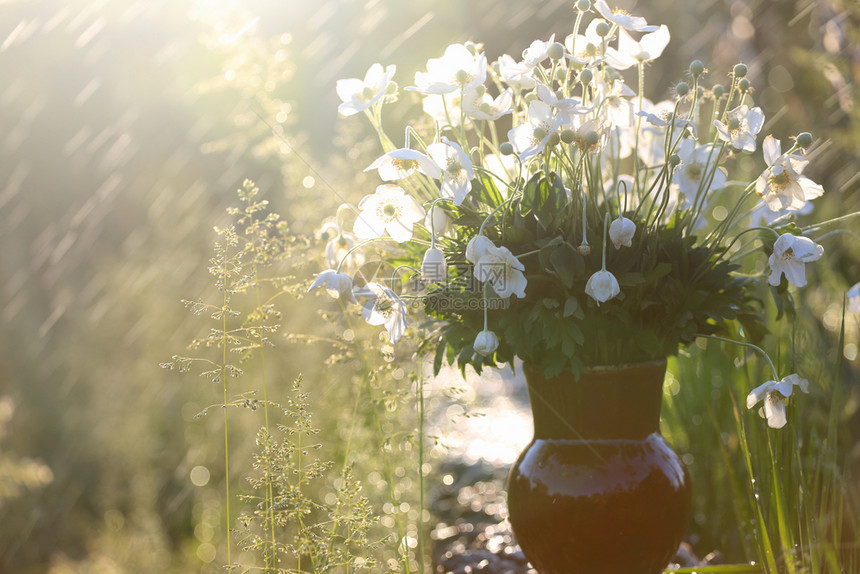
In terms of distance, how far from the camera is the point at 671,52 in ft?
15.6

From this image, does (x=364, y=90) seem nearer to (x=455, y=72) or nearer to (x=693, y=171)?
(x=455, y=72)

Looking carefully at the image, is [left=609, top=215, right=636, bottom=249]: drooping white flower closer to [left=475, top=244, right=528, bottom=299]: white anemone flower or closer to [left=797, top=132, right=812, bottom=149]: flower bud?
[left=475, top=244, right=528, bottom=299]: white anemone flower

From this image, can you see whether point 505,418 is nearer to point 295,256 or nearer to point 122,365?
point 295,256

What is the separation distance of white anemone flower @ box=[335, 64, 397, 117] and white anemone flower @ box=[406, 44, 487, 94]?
0.18 feet

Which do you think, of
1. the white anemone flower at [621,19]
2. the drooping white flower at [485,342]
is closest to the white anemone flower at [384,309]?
the drooping white flower at [485,342]

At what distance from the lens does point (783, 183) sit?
0.90 m

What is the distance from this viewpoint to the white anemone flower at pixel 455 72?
2.87ft

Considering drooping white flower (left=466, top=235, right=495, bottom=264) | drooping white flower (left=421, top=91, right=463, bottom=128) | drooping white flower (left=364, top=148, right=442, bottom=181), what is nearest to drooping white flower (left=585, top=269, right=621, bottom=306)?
drooping white flower (left=466, top=235, right=495, bottom=264)

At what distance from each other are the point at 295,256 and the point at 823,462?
0.99 meters

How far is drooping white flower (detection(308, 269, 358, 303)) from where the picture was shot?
86 centimetres

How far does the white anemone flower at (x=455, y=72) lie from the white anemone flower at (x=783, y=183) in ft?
1.31

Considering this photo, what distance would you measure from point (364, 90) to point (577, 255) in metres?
0.39

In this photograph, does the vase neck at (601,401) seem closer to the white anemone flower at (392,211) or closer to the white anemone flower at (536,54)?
the white anemone flower at (392,211)

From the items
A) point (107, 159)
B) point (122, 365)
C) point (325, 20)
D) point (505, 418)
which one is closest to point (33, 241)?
point (107, 159)
